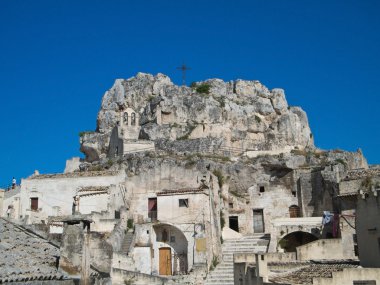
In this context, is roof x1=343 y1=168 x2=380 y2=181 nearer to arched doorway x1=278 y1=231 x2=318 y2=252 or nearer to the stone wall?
arched doorway x1=278 y1=231 x2=318 y2=252

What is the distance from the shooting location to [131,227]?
4300cm

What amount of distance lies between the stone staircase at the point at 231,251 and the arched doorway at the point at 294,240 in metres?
1.44

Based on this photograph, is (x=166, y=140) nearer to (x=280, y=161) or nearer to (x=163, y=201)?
(x=280, y=161)

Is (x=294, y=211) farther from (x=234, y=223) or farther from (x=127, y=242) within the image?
(x=127, y=242)

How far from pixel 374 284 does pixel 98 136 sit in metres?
55.4

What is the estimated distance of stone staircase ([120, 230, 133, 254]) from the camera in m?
38.9

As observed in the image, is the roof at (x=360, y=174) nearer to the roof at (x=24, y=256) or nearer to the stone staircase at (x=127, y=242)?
the stone staircase at (x=127, y=242)

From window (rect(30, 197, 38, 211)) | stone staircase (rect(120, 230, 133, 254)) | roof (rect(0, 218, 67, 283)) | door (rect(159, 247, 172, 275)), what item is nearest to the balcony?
stone staircase (rect(120, 230, 133, 254))

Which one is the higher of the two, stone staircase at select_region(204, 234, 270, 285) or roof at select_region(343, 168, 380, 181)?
roof at select_region(343, 168, 380, 181)

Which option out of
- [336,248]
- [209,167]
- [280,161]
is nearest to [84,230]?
[336,248]

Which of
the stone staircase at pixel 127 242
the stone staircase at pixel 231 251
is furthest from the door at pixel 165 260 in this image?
the stone staircase at pixel 231 251

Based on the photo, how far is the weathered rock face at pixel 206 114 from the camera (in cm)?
6456

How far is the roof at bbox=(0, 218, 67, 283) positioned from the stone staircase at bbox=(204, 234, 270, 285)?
2222 centimetres

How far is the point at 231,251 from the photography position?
139 ft
